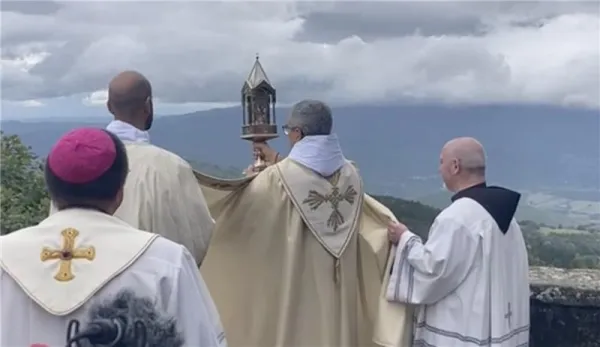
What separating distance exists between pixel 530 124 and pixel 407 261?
7.45 m

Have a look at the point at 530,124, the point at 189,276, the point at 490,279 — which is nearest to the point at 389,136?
the point at 530,124

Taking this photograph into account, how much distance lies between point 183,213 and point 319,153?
36.0 inches

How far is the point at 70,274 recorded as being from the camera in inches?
79.8

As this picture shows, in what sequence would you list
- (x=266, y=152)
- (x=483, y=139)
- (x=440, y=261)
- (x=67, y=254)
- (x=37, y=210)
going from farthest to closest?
(x=483, y=139)
(x=37, y=210)
(x=266, y=152)
(x=440, y=261)
(x=67, y=254)

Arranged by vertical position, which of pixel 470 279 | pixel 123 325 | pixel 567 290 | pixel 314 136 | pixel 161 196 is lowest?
pixel 567 290

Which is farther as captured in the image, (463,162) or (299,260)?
(299,260)

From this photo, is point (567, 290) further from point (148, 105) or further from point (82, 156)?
point (82, 156)

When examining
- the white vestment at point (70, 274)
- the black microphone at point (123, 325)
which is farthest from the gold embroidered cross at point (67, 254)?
the black microphone at point (123, 325)

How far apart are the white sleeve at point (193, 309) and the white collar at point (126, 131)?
127 cm

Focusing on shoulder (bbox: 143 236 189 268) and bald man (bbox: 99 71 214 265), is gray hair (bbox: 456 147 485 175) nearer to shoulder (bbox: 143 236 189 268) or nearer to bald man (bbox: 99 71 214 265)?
bald man (bbox: 99 71 214 265)

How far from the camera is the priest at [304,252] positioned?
4.00 m

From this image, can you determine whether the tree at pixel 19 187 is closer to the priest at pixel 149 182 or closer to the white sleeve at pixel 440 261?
the priest at pixel 149 182

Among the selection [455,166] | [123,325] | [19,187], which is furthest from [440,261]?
[19,187]

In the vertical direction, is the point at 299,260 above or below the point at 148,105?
below
